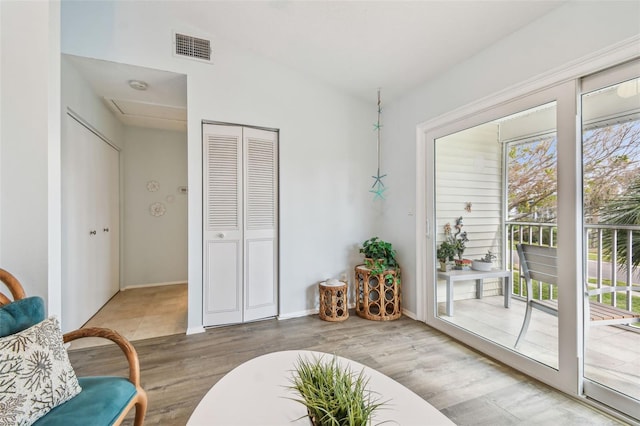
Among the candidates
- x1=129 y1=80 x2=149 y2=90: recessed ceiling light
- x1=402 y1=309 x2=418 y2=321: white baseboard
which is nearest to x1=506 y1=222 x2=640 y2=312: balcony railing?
x1=402 y1=309 x2=418 y2=321: white baseboard

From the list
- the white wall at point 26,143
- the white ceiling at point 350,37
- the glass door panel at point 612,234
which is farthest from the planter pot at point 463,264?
the white wall at point 26,143

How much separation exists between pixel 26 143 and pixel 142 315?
2330mm

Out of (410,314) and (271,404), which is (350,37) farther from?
(410,314)

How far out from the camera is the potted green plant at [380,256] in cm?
321

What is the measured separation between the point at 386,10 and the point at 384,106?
4.87ft

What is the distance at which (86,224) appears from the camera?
3.11m

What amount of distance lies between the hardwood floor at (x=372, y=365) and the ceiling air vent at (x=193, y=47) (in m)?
2.87

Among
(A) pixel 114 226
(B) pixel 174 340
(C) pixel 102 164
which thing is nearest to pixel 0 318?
(B) pixel 174 340

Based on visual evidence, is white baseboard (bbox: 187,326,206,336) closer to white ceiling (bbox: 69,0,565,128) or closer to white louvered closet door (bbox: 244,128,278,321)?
white louvered closet door (bbox: 244,128,278,321)

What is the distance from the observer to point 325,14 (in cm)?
240

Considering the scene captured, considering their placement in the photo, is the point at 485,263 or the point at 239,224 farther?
the point at 239,224

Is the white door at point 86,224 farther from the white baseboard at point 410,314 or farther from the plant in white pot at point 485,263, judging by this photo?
the plant in white pot at point 485,263

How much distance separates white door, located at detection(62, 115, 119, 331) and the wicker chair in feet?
4.56

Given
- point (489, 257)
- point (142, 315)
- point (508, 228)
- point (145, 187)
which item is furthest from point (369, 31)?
point (145, 187)
